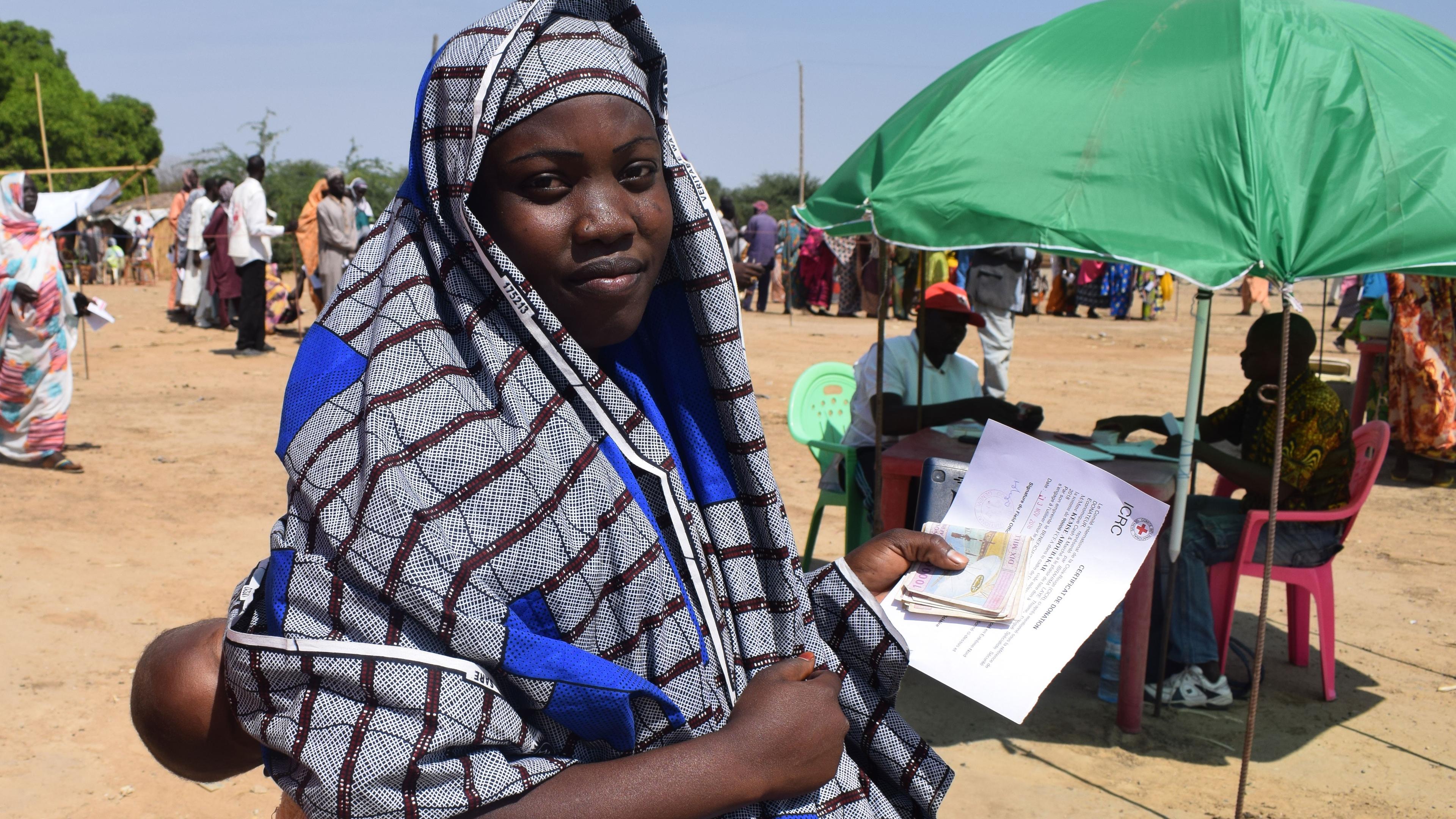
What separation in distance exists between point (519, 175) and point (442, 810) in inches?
23.9

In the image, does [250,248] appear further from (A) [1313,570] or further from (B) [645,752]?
(B) [645,752]

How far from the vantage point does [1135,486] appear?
3475mm

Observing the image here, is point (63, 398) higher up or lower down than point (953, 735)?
higher up

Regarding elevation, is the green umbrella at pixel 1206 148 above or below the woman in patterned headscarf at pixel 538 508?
above

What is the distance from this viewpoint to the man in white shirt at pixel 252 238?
37.2ft

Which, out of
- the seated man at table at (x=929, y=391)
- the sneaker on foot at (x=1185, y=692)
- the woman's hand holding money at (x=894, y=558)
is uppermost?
the woman's hand holding money at (x=894, y=558)

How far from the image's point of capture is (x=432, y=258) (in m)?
1.12

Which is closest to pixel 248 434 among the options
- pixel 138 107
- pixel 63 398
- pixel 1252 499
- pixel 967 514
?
pixel 63 398

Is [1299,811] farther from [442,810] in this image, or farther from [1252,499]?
[442,810]

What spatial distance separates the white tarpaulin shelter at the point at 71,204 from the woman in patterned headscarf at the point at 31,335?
0.26 metres

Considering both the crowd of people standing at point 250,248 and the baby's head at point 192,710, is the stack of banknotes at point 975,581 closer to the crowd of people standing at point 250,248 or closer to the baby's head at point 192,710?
the baby's head at point 192,710

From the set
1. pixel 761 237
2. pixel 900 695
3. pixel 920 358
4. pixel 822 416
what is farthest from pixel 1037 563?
pixel 761 237

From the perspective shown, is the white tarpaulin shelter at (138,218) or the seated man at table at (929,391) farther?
the white tarpaulin shelter at (138,218)

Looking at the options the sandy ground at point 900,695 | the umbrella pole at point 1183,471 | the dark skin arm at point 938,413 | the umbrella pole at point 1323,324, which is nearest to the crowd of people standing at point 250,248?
the sandy ground at point 900,695
